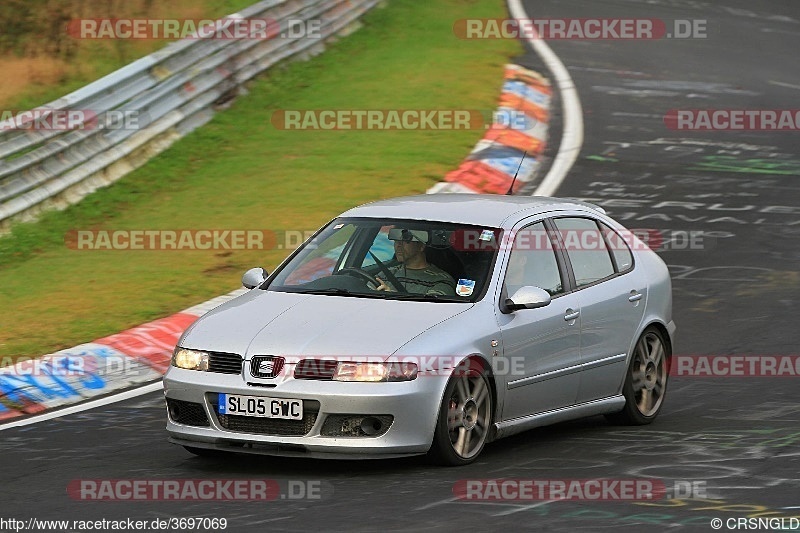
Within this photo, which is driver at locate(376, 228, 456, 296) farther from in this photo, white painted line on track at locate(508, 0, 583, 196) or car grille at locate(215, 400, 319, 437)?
white painted line on track at locate(508, 0, 583, 196)

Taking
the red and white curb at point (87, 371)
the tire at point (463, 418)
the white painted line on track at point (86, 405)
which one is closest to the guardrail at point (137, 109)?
the red and white curb at point (87, 371)

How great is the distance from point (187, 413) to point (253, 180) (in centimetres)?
932

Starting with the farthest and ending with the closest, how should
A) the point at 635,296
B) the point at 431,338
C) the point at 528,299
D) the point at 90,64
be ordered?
the point at 90,64 → the point at 635,296 → the point at 528,299 → the point at 431,338

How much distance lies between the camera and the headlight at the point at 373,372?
25.9 feet

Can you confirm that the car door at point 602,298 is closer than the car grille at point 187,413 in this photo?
No

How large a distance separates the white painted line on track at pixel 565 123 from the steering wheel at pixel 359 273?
7.25 metres

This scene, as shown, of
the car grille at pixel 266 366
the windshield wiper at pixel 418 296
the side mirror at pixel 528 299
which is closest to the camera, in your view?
the car grille at pixel 266 366

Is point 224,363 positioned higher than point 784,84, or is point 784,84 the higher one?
point 784,84

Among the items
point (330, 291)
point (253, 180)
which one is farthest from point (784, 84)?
point (330, 291)

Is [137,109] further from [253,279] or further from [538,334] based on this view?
[538,334]

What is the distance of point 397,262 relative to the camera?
29.6ft

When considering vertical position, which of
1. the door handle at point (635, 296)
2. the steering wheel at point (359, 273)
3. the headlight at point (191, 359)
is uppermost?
the steering wheel at point (359, 273)

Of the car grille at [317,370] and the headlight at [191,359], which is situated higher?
the car grille at [317,370]

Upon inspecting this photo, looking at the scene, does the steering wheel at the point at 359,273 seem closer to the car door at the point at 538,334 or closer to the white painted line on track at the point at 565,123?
the car door at the point at 538,334
